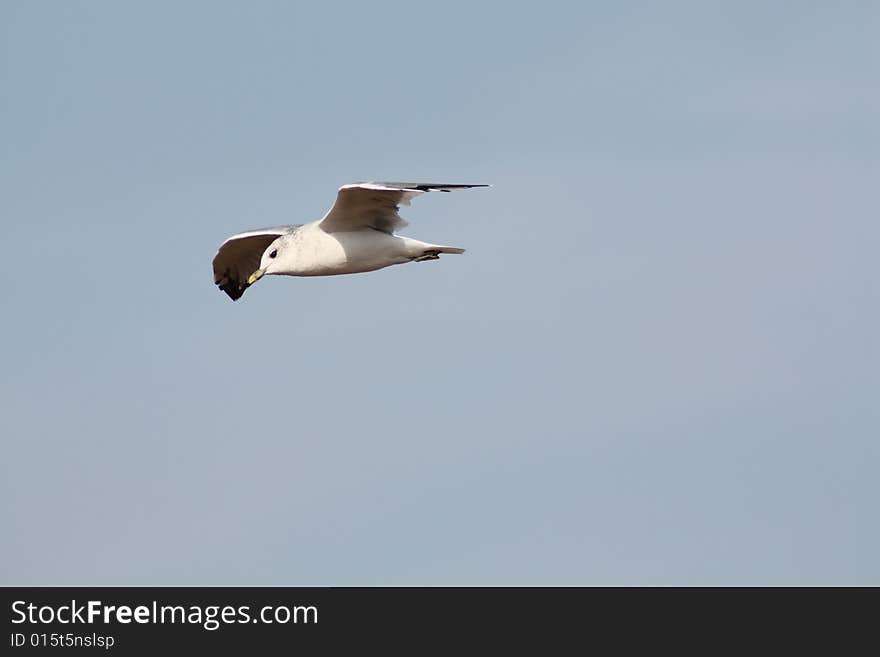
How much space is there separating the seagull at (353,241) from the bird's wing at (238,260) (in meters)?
2.91

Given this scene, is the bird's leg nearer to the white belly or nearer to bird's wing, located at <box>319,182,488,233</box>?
the white belly

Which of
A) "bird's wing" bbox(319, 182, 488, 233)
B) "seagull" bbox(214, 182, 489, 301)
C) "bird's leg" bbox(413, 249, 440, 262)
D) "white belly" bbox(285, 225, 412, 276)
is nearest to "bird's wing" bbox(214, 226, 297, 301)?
"seagull" bbox(214, 182, 489, 301)

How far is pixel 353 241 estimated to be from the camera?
1256 inches

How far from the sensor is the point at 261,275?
33562mm

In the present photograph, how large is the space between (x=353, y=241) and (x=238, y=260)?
620 centimetres

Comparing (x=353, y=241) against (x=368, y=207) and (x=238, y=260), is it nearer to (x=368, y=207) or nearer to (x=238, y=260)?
(x=368, y=207)

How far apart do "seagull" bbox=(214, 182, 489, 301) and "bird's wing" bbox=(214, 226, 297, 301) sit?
2.91 metres

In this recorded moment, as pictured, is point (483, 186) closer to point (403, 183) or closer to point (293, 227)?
point (403, 183)

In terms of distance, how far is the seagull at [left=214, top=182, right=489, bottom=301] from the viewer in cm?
3123

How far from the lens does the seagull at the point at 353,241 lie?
31.2 metres

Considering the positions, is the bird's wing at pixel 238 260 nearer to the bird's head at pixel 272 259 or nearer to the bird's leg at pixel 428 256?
the bird's head at pixel 272 259

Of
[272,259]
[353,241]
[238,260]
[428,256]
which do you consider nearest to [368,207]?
[353,241]
